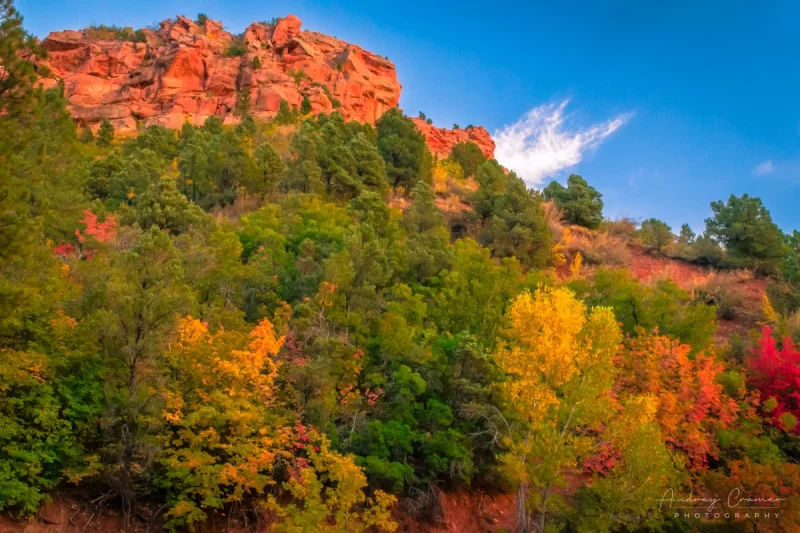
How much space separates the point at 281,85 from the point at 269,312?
58.3 metres

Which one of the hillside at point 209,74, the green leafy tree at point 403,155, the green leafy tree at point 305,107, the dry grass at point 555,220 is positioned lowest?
the dry grass at point 555,220

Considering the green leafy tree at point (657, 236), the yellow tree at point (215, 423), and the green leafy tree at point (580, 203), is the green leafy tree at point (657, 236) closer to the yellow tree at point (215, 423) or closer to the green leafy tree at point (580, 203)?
the green leafy tree at point (580, 203)

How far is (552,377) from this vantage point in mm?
14250

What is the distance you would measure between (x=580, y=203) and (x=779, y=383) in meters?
23.1

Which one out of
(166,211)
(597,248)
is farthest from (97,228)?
(597,248)

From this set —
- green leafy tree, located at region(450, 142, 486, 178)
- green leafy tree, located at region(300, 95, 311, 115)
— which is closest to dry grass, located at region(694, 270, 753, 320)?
green leafy tree, located at region(450, 142, 486, 178)

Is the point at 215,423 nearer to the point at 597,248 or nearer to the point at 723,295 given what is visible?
the point at 723,295

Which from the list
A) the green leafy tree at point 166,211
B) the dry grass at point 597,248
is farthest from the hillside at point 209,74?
the green leafy tree at point 166,211

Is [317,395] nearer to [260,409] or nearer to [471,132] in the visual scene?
[260,409]

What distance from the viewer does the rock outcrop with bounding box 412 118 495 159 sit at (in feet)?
280

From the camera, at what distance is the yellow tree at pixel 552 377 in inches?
536

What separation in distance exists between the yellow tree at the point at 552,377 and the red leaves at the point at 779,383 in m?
8.95

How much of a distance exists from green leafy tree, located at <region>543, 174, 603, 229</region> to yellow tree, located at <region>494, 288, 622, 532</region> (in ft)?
90.6

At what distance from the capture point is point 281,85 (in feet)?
227
